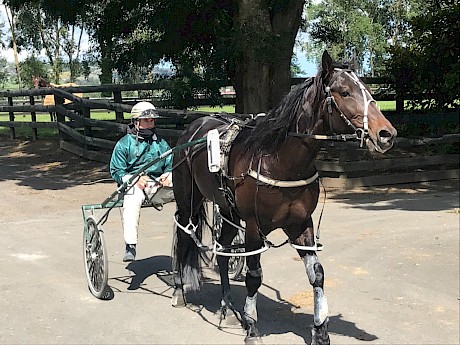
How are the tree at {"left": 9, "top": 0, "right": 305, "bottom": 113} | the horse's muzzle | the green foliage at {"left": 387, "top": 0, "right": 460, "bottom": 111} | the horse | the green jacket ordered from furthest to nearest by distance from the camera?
the green foliage at {"left": 387, "top": 0, "right": 460, "bottom": 111}
the tree at {"left": 9, "top": 0, "right": 305, "bottom": 113}
the green jacket
the horse
the horse's muzzle

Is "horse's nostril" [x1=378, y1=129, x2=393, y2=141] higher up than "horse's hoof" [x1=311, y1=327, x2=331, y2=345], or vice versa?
"horse's nostril" [x1=378, y1=129, x2=393, y2=141]

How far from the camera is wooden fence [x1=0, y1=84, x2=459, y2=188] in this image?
1366 cm

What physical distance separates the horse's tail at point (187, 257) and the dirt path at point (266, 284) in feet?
0.80

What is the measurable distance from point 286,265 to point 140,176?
2.27m

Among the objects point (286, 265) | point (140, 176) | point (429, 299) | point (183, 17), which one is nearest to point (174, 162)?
point (140, 176)

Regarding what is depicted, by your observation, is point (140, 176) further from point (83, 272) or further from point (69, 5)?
point (69, 5)

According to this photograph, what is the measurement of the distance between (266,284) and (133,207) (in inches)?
68.2

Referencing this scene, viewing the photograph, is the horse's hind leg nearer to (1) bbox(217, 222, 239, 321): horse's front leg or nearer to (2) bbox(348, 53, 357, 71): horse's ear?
(1) bbox(217, 222, 239, 321): horse's front leg

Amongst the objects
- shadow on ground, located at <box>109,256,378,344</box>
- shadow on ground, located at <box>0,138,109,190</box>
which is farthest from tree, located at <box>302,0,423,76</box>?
shadow on ground, located at <box>109,256,378,344</box>

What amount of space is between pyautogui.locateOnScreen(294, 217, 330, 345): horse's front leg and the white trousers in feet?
6.82

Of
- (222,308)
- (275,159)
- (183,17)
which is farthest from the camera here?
(183,17)

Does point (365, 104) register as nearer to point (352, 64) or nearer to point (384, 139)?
point (384, 139)

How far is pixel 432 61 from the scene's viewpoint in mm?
16703

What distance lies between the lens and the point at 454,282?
782cm
